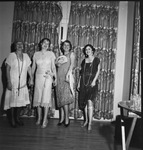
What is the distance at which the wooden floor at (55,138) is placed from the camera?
220 cm

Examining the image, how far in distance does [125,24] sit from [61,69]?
1.78 meters

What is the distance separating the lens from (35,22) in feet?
12.5

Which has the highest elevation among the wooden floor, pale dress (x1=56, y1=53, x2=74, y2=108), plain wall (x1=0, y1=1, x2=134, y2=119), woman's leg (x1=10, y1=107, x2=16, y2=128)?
plain wall (x1=0, y1=1, x2=134, y2=119)

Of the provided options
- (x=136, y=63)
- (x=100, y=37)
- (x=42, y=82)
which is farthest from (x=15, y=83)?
(x=136, y=63)

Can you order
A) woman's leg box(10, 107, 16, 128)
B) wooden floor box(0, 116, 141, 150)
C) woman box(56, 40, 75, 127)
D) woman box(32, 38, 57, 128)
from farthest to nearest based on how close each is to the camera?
1. woman box(56, 40, 75, 127)
2. woman box(32, 38, 57, 128)
3. woman's leg box(10, 107, 16, 128)
4. wooden floor box(0, 116, 141, 150)

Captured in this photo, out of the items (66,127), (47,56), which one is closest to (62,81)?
(47,56)

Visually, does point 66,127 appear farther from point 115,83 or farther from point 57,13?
point 57,13

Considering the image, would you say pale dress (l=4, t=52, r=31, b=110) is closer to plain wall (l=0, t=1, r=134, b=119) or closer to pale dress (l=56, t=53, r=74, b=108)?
pale dress (l=56, t=53, r=74, b=108)

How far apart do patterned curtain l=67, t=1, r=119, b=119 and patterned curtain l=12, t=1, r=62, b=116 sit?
0.34 metres

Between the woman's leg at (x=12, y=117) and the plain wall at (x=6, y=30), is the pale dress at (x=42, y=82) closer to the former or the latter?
the woman's leg at (x=12, y=117)

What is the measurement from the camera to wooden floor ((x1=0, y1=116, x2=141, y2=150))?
2201 mm

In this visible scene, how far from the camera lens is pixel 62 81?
3.35 m

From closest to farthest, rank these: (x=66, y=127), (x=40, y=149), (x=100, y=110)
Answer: (x=40, y=149), (x=66, y=127), (x=100, y=110)

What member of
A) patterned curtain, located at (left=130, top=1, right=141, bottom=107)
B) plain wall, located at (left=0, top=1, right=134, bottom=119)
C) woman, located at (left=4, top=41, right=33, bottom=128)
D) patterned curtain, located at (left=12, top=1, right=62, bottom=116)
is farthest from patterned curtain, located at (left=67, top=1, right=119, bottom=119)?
woman, located at (left=4, top=41, right=33, bottom=128)
